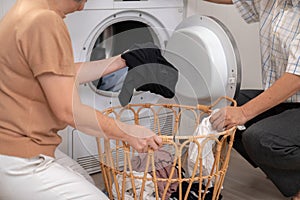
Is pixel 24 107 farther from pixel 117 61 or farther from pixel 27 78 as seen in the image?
pixel 117 61

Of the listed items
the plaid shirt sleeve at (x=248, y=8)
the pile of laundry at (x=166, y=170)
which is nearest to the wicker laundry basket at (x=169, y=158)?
the pile of laundry at (x=166, y=170)

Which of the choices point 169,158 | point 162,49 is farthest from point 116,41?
point 169,158

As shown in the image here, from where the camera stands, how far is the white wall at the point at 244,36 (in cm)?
228

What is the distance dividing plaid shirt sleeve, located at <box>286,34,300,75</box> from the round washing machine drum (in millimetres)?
346

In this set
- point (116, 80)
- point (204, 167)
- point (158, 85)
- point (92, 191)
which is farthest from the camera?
point (116, 80)

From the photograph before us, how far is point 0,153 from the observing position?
117 centimetres

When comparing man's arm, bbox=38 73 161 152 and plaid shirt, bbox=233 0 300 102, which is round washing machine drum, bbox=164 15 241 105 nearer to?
plaid shirt, bbox=233 0 300 102

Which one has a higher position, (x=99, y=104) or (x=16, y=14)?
(x=16, y=14)

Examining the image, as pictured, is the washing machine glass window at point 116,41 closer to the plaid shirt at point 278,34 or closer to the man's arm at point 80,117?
the plaid shirt at point 278,34

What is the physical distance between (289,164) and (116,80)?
743mm

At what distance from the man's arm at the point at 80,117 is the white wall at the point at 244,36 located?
4.04 feet

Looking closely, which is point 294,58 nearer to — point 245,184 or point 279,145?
point 279,145

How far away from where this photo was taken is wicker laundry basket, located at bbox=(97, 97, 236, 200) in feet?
4.16

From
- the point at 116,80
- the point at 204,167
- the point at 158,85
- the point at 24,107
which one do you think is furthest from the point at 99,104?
the point at 24,107
